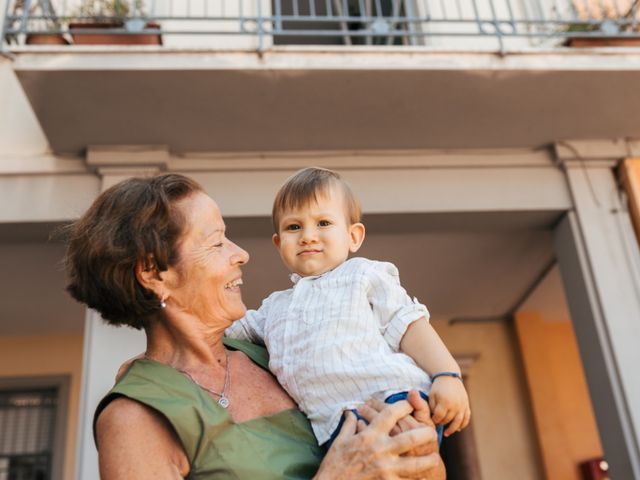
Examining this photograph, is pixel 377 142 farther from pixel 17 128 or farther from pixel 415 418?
pixel 415 418

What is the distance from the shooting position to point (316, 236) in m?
1.89

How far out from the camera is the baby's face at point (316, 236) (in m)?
1.89

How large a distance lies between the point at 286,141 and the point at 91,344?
6.68ft

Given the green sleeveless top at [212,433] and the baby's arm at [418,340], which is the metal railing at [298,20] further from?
the green sleeveless top at [212,433]

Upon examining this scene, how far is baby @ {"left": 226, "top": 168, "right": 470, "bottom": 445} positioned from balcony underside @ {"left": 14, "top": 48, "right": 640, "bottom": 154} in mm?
2415

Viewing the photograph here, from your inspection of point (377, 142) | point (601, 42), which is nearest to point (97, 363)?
point (377, 142)

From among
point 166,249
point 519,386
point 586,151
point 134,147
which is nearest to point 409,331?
point 166,249

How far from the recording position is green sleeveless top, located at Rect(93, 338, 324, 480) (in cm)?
140

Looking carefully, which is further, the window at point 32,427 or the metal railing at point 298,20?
the window at point 32,427

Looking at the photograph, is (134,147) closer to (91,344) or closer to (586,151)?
(91,344)

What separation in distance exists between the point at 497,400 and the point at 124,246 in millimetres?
6152

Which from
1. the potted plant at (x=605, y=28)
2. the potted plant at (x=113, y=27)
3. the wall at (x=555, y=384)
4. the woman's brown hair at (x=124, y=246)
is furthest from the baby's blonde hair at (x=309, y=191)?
the wall at (x=555, y=384)

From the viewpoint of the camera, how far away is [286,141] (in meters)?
4.72

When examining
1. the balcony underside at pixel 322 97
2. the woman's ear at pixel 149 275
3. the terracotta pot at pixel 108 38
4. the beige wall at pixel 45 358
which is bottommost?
the woman's ear at pixel 149 275
